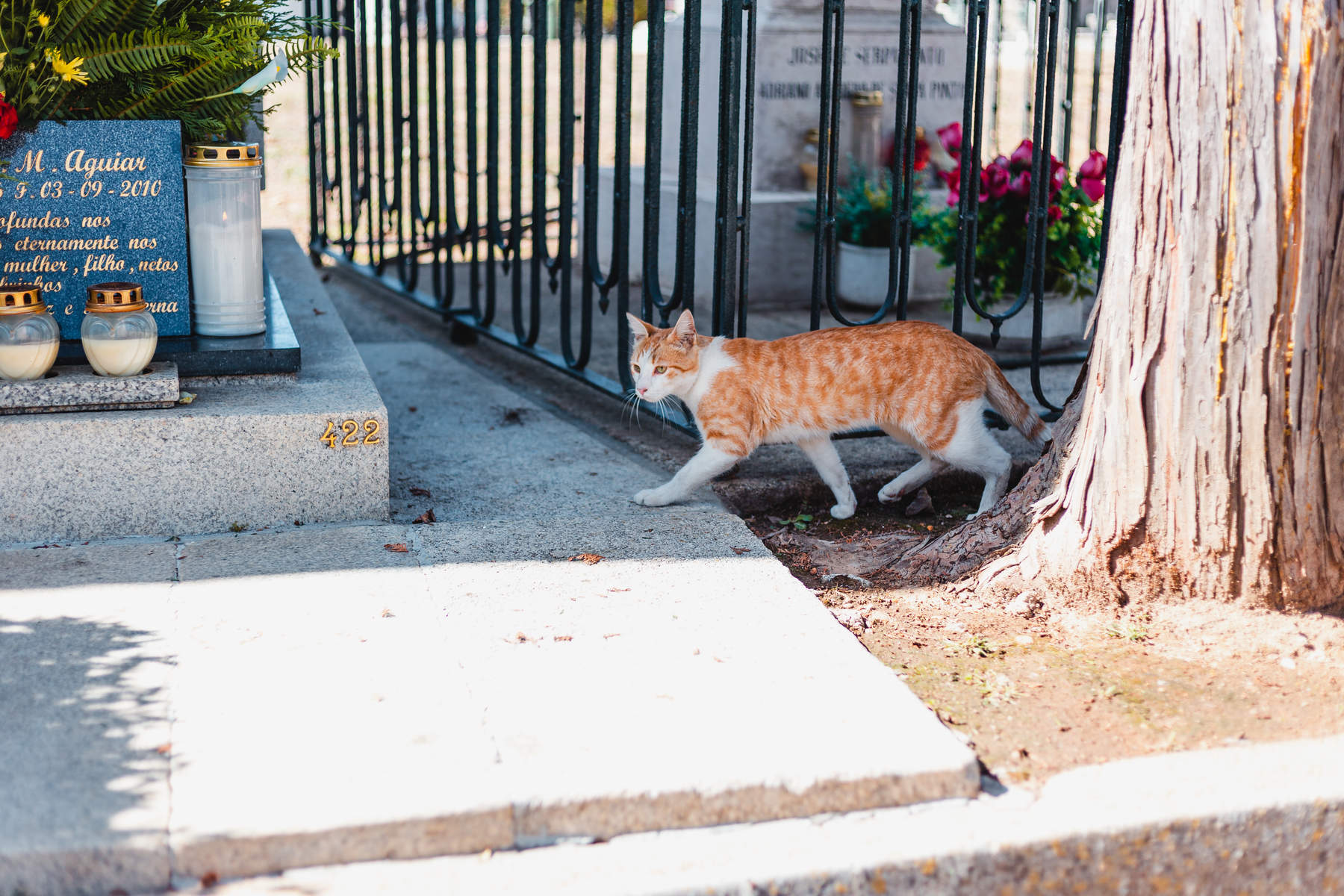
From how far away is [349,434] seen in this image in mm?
3533

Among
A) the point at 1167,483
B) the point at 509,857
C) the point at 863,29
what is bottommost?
the point at 509,857

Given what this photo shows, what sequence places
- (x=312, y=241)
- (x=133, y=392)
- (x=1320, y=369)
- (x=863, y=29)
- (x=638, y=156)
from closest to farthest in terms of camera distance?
(x=1320, y=369) < (x=133, y=392) < (x=863, y=29) < (x=312, y=241) < (x=638, y=156)

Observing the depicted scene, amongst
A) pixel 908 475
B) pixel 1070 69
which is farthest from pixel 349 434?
Result: pixel 1070 69

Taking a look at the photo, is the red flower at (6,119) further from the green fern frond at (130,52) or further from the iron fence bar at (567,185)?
the iron fence bar at (567,185)

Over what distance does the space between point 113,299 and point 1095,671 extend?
2.71 metres

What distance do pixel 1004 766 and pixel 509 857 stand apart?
1.00 m

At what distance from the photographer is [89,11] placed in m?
3.50

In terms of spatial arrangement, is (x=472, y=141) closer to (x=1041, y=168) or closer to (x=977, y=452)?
(x=1041, y=168)

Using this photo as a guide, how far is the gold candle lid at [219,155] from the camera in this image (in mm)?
3719

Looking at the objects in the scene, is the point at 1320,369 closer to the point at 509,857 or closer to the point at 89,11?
the point at 509,857

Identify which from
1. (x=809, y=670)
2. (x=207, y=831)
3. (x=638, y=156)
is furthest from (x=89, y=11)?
(x=638, y=156)

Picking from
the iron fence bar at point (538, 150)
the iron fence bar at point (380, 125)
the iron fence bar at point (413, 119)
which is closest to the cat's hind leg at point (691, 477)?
the iron fence bar at point (538, 150)

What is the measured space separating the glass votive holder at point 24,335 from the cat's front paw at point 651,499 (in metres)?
1.70

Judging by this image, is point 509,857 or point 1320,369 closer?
point 509,857
